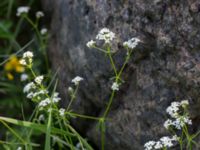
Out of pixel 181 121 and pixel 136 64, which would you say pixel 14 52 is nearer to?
pixel 136 64

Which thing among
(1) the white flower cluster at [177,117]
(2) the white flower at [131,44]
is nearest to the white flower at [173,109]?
(1) the white flower cluster at [177,117]

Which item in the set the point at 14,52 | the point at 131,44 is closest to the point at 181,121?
the point at 131,44

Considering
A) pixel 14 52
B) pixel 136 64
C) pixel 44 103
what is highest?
pixel 14 52

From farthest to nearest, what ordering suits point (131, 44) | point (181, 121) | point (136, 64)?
point (136, 64), point (131, 44), point (181, 121)

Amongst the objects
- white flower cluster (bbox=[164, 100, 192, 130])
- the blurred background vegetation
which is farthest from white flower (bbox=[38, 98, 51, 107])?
the blurred background vegetation

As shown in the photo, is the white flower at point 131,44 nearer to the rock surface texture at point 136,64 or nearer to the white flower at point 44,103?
the rock surface texture at point 136,64

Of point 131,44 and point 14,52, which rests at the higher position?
point 14,52

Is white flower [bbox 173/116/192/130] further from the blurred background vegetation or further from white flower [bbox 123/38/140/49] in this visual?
the blurred background vegetation

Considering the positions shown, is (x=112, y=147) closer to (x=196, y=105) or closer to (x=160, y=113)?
(x=160, y=113)
